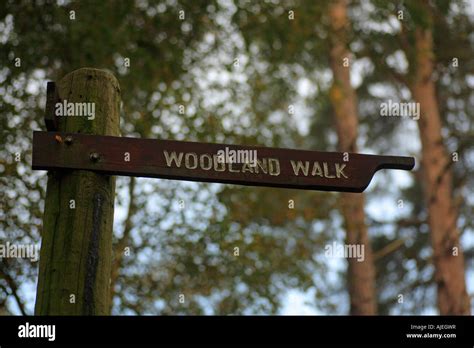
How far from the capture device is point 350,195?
1246cm

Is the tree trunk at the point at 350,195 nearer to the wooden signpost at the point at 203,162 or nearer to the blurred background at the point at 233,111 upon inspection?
the blurred background at the point at 233,111

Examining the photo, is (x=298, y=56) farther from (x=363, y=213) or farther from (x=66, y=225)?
(x=66, y=225)

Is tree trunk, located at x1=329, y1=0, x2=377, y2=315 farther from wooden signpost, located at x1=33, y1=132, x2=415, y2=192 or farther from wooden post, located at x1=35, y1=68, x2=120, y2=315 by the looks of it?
wooden post, located at x1=35, y1=68, x2=120, y2=315

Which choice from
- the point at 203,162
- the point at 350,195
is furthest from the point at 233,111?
the point at 203,162

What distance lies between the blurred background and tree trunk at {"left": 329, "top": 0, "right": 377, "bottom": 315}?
0.03 m

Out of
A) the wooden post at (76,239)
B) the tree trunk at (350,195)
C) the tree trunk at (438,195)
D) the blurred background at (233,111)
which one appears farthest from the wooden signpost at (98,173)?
the tree trunk at (438,195)

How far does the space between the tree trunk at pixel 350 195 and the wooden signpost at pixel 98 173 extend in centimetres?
767

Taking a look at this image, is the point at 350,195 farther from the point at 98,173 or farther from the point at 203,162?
the point at 98,173

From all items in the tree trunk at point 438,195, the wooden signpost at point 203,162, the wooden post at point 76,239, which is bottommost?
the wooden post at point 76,239

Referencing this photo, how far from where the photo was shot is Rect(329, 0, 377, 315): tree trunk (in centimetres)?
1173

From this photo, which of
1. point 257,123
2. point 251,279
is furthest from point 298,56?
point 251,279

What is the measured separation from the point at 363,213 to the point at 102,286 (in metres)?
9.44

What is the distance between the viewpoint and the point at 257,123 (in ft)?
38.0

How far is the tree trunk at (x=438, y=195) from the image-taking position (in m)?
11.8
